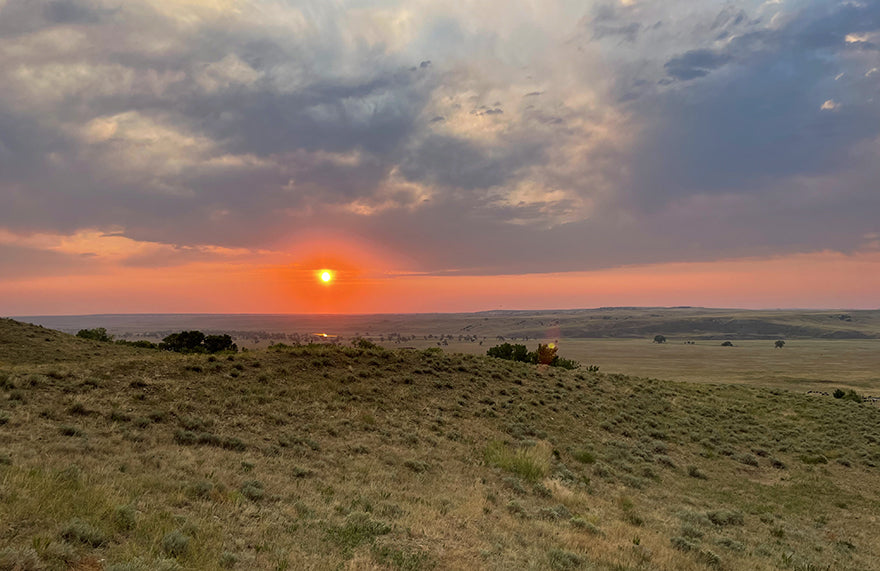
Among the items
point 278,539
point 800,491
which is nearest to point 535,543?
point 278,539

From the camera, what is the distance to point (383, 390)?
24.2 metres

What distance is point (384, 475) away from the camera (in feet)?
45.2

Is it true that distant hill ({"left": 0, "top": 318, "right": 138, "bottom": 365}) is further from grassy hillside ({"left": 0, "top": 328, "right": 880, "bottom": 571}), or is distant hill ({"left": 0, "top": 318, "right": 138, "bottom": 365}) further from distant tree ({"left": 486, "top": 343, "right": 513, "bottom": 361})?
distant tree ({"left": 486, "top": 343, "right": 513, "bottom": 361})

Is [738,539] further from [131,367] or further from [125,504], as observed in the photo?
[131,367]

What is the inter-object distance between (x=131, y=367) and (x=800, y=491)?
→ 30.8 metres

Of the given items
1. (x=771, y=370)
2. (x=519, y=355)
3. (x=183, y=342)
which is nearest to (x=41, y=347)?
(x=183, y=342)

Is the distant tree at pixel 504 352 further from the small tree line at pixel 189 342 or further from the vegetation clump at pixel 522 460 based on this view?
the vegetation clump at pixel 522 460

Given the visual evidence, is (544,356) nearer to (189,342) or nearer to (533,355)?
(533,355)

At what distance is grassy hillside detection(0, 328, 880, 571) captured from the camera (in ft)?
26.6

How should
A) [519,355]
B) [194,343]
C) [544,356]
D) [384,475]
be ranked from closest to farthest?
1. [384,475]
2. [194,343]
3. [544,356]
4. [519,355]

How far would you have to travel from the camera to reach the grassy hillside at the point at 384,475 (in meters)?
8.10

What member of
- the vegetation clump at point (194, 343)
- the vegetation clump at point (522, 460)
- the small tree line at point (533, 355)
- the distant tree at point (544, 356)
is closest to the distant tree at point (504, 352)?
the small tree line at point (533, 355)

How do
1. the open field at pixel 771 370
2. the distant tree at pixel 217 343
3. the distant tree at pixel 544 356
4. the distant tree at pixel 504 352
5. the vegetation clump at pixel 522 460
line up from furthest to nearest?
the open field at pixel 771 370 → the distant tree at pixel 504 352 → the distant tree at pixel 217 343 → the distant tree at pixel 544 356 → the vegetation clump at pixel 522 460

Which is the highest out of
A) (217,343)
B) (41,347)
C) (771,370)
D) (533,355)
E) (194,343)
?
(41,347)
